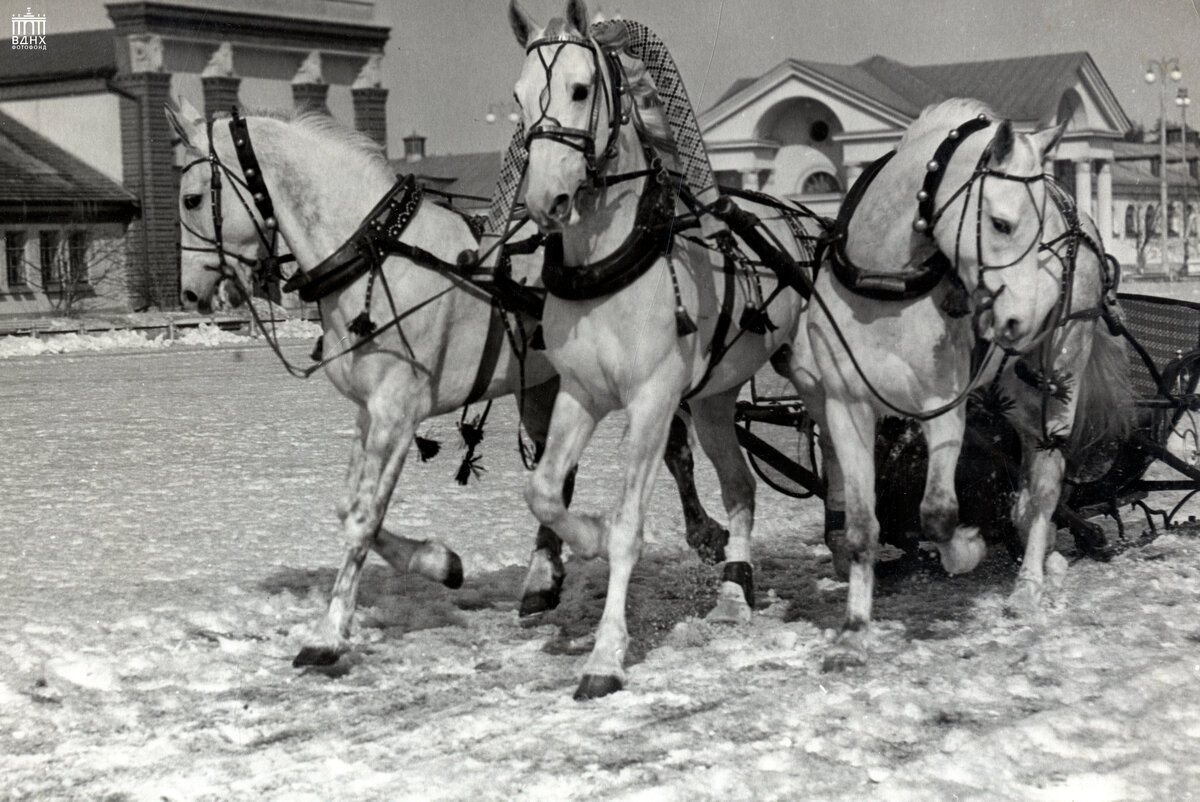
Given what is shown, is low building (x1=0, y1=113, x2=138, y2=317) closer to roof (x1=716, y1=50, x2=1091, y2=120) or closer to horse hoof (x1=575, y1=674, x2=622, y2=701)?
roof (x1=716, y1=50, x2=1091, y2=120)

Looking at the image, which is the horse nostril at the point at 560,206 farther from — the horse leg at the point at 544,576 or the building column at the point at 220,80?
the building column at the point at 220,80

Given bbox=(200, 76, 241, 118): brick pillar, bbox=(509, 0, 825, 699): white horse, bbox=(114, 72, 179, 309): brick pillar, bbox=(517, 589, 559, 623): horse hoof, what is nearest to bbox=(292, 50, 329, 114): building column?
bbox=(200, 76, 241, 118): brick pillar

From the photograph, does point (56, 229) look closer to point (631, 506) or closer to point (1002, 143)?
point (631, 506)

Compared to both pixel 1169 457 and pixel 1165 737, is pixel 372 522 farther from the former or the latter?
pixel 1169 457

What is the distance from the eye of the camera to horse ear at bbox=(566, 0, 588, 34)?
17.8 ft

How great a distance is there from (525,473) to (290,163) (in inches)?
234

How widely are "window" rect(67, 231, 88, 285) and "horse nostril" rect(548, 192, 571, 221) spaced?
28014 mm

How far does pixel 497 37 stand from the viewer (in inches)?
294

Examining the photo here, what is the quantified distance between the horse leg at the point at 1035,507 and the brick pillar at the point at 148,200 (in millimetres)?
27455

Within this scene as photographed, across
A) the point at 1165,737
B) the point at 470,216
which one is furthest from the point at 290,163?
the point at 1165,737

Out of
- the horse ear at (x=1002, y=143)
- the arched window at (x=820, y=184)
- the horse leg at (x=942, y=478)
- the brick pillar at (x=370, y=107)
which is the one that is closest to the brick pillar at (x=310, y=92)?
the brick pillar at (x=370, y=107)

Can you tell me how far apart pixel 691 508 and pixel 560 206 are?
2.61 meters

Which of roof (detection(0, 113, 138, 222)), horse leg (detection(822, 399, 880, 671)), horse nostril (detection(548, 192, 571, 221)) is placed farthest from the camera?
roof (detection(0, 113, 138, 222))

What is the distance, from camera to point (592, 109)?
5.51 m
